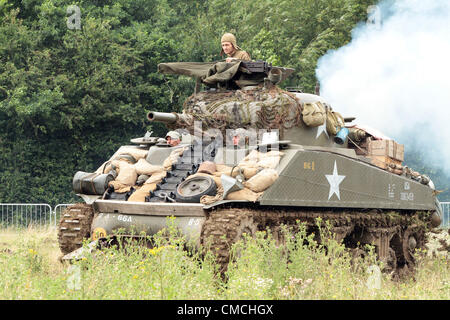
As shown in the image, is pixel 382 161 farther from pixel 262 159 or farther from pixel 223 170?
pixel 223 170

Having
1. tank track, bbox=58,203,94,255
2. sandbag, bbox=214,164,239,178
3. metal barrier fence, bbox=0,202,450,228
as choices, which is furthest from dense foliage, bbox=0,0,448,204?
sandbag, bbox=214,164,239,178

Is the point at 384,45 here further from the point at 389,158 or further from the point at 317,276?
the point at 317,276

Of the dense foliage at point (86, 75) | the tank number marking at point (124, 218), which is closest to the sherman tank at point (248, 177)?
the tank number marking at point (124, 218)

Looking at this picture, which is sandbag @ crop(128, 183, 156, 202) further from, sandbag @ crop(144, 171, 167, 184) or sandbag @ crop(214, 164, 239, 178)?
sandbag @ crop(214, 164, 239, 178)

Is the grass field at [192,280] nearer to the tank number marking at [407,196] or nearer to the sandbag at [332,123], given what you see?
the sandbag at [332,123]

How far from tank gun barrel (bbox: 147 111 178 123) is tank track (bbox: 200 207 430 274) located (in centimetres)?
169

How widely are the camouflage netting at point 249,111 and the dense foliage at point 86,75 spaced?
9.93 meters

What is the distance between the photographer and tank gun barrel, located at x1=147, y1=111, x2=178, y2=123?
9.99 m

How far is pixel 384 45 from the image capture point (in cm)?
1936

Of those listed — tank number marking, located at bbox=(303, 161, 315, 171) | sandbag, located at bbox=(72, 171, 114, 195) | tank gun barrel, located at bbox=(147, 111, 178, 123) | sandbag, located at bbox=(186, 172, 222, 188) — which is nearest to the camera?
sandbag, located at bbox=(186, 172, 222, 188)

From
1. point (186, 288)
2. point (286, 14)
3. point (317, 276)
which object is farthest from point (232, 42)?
point (286, 14)

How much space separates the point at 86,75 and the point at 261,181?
540 inches

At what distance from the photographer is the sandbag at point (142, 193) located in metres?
9.87

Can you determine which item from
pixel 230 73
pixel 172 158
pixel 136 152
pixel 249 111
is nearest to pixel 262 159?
pixel 249 111
